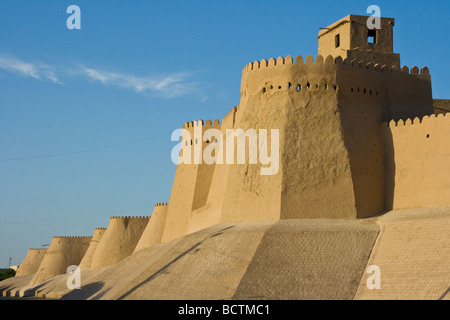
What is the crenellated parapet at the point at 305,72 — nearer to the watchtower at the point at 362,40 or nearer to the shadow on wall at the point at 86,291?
the watchtower at the point at 362,40

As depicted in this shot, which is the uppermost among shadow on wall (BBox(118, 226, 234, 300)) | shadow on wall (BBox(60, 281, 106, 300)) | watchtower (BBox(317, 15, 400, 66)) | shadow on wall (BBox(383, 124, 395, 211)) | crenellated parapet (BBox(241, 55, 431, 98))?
watchtower (BBox(317, 15, 400, 66))

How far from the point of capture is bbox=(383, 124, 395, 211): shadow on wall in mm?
28422

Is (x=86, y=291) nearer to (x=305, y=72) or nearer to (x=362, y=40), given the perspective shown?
(x=305, y=72)

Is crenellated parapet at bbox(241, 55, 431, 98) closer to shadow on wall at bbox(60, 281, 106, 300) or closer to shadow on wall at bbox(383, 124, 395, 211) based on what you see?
shadow on wall at bbox(383, 124, 395, 211)

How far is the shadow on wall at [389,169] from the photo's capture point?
1119 inches

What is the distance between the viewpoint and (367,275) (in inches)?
921

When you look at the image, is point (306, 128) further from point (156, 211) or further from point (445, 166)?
point (156, 211)

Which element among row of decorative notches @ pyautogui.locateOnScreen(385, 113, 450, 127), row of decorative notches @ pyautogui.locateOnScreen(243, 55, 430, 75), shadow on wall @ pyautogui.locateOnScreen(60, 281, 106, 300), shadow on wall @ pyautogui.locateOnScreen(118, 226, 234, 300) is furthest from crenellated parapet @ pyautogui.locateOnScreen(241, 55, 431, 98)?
shadow on wall @ pyautogui.locateOnScreen(60, 281, 106, 300)

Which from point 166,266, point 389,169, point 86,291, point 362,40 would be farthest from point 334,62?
point 86,291

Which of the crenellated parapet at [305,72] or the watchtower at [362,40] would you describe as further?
the watchtower at [362,40]

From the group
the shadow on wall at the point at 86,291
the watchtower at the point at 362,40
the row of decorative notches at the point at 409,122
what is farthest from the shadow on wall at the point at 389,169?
the shadow on wall at the point at 86,291

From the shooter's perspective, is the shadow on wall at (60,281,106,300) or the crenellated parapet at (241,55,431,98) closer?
the crenellated parapet at (241,55,431,98)

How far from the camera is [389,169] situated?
28812 mm
